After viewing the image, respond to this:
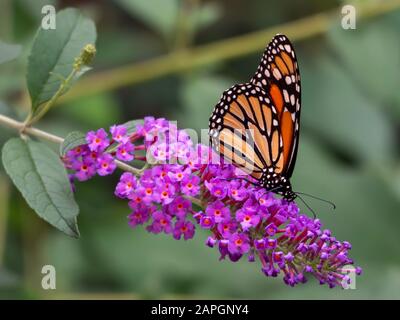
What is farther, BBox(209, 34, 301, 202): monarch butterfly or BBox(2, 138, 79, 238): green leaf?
BBox(209, 34, 301, 202): monarch butterfly

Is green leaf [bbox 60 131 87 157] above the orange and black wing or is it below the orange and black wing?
below

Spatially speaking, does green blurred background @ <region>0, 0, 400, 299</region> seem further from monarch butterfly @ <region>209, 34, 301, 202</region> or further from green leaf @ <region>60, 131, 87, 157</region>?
green leaf @ <region>60, 131, 87, 157</region>

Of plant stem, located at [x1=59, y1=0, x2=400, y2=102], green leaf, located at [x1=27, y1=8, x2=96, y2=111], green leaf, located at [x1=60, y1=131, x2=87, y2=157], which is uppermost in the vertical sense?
plant stem, located at [x1=59, y1=0, x2=400, y2=102]

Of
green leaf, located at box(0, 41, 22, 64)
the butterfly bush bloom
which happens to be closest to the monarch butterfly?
the butterfly bush bloom

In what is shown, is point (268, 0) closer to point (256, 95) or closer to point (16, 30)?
point (16, 30)

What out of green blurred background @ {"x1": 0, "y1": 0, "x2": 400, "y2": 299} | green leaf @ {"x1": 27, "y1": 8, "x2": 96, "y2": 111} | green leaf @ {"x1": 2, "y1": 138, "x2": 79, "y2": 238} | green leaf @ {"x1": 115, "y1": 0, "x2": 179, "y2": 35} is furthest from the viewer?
green leaf @ {"x1": 115, "y1": 0, "x2": 179, "y2": 35}
